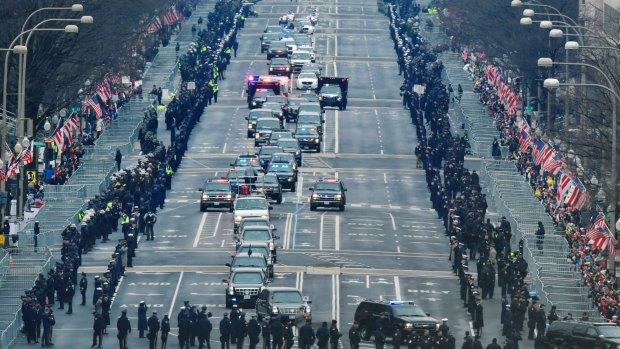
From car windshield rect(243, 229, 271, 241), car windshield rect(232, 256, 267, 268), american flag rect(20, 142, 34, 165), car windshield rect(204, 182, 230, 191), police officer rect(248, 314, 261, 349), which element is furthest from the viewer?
car windshield rect(204, 182, 230, 191)

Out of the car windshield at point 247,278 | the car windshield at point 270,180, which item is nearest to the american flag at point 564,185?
the car windshield at point 247,278

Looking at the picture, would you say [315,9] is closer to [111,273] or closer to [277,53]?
[277,53]

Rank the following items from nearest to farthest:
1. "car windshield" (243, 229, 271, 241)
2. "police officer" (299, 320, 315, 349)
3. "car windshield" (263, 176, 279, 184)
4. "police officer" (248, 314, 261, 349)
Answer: "police officer" (299, 320, 315, 349)
"police officer" (248, 314, 261, 349)
"car windshield" (243, 229, 271, 241)
"car windshield" (263, 176, 279, 184)

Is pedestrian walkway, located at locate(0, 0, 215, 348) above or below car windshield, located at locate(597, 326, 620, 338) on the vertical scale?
below

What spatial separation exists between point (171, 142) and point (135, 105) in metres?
16.1

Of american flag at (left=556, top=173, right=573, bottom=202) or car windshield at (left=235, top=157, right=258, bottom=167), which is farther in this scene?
car windshield at (left=235, top=157, right=258, bottom=167)

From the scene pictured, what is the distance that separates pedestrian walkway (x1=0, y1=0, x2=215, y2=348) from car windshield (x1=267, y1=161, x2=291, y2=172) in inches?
275

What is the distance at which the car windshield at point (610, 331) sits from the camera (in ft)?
204

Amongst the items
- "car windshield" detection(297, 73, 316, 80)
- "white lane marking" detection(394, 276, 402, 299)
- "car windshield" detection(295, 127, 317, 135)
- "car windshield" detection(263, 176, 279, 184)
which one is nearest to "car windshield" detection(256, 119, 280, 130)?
"car windshield" detection(295, 127, 317, 135)

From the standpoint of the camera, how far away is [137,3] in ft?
486

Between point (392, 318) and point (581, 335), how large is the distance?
6.70m

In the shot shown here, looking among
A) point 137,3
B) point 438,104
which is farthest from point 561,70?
point 137,3

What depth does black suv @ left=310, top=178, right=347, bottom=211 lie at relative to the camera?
9638 cm

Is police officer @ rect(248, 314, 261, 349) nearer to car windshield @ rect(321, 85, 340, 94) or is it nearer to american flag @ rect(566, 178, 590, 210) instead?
american flag @ rect(566, 178, 590, 210)
